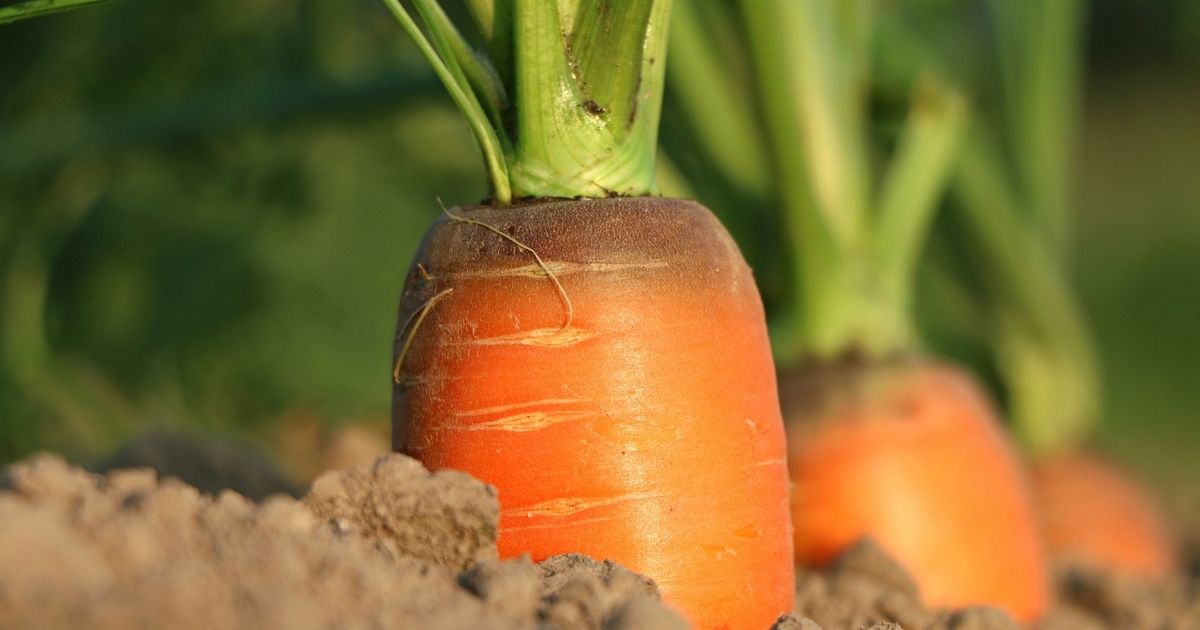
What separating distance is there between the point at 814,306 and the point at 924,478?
17.1 inches

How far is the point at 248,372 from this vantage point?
5.49 m

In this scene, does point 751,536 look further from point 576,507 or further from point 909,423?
point 909,423

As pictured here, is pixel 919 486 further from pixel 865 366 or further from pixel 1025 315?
pixel 1025 315

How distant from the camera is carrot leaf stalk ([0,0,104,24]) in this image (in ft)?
4.86

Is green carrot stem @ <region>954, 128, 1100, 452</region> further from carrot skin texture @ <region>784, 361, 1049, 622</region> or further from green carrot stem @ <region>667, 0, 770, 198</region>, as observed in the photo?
carrot skin texture @ <region>784, 361, 1049, 622</region>

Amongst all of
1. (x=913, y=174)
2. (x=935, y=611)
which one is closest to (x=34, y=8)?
(x=935, y=611)

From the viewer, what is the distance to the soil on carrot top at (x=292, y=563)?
110 centimetres

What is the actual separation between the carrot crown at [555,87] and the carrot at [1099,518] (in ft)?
6.44

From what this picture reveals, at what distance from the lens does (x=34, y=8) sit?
150 cm

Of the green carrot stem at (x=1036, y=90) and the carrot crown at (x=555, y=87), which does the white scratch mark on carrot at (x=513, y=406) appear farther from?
the green carrot stem at (x=1036, y=90)

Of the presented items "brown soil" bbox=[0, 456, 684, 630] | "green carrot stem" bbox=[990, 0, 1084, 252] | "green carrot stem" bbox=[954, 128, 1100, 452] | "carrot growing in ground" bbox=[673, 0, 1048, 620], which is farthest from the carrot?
"brown soil" bbox=[0, 456, 684, 630]

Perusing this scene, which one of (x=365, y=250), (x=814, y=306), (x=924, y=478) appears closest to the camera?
(x=924, y=478)

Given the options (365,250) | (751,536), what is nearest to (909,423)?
(751,536)

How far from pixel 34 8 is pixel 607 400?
2.44ft
